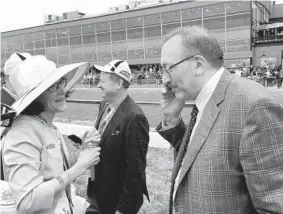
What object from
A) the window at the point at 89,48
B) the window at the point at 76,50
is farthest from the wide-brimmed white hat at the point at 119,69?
the window at the point at 76,50

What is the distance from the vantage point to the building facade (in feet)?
128

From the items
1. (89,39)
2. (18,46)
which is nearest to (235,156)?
(89,39)

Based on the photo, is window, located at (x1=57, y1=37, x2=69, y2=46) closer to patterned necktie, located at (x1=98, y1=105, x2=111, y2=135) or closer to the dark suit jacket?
patterned necktie, located at (x1=98, y1=105, x2=111, y2=135)

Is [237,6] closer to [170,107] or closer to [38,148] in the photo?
[170,107]

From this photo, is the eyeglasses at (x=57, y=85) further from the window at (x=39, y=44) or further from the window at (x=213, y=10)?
the window at (x=39, y=44)

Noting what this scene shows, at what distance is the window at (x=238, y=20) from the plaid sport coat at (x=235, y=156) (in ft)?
130

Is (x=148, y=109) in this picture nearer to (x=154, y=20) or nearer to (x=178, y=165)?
(x=178, y=165)

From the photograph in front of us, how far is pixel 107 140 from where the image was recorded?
3.15 metres

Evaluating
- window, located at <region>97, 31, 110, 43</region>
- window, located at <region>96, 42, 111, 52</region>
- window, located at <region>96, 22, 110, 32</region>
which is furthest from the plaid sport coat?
window, located at <region>96, 22, 110, 32</region>

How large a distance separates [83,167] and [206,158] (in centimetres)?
90

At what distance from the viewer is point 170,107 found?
2533 millimetres

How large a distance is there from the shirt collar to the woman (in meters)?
0.86

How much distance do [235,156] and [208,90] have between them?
46 cm

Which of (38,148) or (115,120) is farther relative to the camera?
(115,120)
